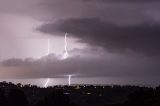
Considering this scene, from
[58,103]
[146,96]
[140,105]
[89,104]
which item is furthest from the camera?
[89,104]

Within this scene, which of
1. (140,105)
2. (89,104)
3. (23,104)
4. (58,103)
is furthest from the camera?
(89,104)

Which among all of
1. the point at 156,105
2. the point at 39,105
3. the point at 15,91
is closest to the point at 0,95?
the point at 15,91

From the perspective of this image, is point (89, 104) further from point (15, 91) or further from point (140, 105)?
point (140, 105)

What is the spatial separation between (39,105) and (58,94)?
4.48 metres

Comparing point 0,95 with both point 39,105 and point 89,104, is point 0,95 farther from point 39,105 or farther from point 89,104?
point 89,104

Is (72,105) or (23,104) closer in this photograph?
(72,105)

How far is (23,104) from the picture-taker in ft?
369

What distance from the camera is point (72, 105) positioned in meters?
104

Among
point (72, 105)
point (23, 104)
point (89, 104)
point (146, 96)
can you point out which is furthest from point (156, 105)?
point (89, 104)

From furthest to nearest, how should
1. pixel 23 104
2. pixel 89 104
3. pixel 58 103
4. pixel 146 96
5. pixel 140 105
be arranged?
1. pixel 89 104
2. pixel 23 104
3. pixel 58 103
4. pixel 146 96
5. pixel 140 105

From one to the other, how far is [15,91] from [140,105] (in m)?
37.0

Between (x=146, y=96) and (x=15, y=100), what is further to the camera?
(x=15, y=100)

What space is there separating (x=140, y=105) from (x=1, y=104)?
117ft

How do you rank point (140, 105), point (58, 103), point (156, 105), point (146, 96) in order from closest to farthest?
point (156, 105), point (140, 105), point (146, 96), point (58, 103)
